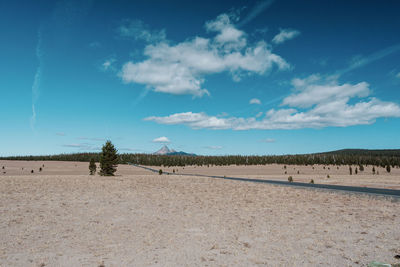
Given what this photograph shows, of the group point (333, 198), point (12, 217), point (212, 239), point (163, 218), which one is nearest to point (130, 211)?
point (163, 218)

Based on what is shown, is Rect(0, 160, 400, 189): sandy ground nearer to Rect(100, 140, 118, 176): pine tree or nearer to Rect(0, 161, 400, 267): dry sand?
Rect(100, 140, 118, 176): pine tree

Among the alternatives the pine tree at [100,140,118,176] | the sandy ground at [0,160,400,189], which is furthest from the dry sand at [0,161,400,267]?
the pine tree at [100,140,118,176]

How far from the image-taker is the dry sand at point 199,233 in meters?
8.69

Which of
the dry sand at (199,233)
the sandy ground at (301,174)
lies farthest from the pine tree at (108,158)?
the dry sand at (199,233)

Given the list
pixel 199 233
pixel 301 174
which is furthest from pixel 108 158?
pixel 301 174

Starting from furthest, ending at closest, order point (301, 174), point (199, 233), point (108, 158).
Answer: point (301, 174) → point (108, 158) → point (199, 233)

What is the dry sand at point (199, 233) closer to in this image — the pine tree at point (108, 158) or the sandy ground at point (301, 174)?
the sandy ground at point (301, 174)

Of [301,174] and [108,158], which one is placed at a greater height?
[108,158]

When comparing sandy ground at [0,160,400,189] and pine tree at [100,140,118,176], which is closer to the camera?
sandy ground at [0,160,400,189]

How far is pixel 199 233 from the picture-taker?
463 inches

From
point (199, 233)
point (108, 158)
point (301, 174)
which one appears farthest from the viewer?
point (301, 174)

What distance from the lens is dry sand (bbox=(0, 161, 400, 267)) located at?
8.69 m

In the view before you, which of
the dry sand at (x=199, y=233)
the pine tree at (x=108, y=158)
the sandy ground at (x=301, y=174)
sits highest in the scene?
the pine tree at (x=108, y=158)

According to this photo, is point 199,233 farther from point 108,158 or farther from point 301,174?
point 301,174
